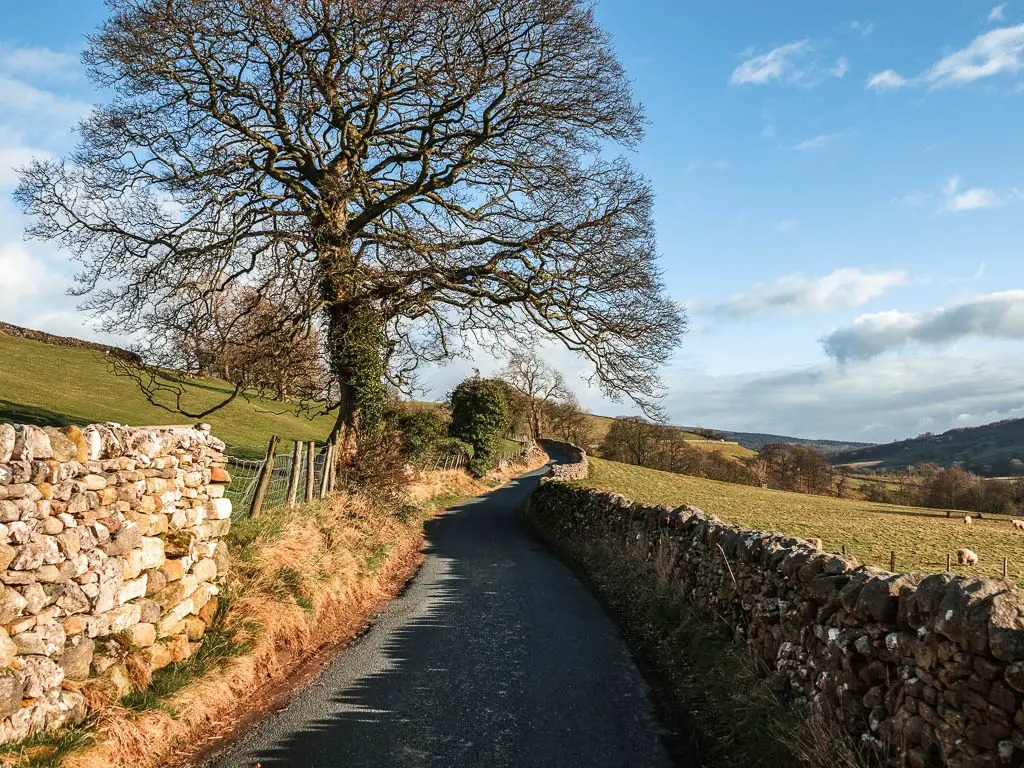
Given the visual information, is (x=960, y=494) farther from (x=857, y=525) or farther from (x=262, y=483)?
(x=262, y=483)

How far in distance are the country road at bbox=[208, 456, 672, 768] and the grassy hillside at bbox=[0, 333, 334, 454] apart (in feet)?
32.7

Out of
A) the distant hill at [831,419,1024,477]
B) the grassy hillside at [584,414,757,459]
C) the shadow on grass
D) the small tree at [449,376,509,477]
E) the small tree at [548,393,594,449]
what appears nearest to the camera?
the shadow on grass

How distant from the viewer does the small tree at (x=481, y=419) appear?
33844 mm

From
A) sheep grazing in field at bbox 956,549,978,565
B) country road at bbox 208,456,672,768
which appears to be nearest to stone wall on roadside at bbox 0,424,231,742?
country road at bbox 208,456,672,768

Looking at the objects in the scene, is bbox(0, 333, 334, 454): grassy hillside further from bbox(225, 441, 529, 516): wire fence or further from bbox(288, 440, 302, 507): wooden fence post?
bbox(288, 440, 302, 507): wooden fence post

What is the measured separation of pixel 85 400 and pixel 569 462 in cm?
3416

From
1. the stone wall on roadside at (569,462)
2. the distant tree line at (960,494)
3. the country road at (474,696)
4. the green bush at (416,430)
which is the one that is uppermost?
the green bush at (416,430)

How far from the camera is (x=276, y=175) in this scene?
1418cm

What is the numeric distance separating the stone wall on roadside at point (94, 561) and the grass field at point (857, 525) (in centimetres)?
1443

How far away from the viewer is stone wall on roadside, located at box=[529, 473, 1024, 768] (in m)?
3.68

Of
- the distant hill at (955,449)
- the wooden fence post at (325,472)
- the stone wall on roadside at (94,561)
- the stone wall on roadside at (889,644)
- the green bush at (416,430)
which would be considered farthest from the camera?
the distant hill at (955,449)

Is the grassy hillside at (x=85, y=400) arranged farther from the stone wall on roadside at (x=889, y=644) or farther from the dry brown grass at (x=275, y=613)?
the stone wall on roadside at (x=889, y=644)

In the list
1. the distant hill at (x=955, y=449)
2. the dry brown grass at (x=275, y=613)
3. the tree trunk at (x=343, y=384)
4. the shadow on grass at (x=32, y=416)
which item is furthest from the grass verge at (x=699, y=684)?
the distant hill at (x=955, y=449)

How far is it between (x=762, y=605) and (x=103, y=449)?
22.9ft
